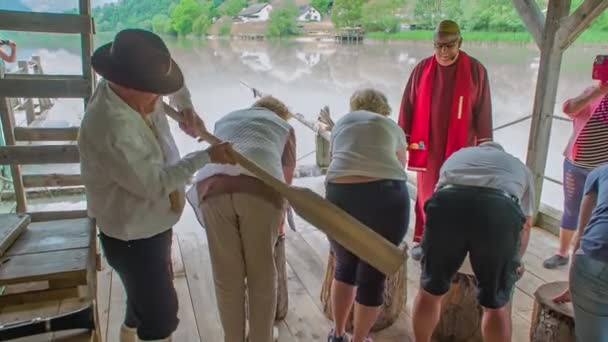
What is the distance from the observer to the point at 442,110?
2746mm

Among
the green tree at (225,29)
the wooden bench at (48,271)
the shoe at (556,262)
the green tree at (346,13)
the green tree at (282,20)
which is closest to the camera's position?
the wooden bench at (48,271)

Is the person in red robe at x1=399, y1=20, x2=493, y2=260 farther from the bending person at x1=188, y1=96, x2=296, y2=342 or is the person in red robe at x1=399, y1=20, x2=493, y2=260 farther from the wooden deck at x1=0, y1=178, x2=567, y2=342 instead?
the bending person at x1=188, y1=96, x2=296, y2=342

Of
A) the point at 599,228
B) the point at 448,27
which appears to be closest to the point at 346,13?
the point at 448,27

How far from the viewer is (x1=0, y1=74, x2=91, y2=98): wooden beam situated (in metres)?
2.30

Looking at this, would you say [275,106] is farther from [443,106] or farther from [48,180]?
[48,180]

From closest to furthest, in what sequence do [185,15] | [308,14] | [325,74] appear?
[185,15], [308,14], [325,74]

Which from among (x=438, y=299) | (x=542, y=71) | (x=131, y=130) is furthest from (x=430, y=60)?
(x=131, y=130)

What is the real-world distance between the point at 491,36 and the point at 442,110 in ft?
6.74

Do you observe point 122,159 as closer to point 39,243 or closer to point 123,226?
point 123,226

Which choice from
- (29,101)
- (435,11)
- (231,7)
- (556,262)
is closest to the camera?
(556,262)

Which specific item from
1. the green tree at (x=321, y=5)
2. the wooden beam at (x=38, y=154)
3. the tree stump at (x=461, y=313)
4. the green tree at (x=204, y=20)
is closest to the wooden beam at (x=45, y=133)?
the wooden beam at (x=38, y=154)

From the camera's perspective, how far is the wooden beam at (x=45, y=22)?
221cm

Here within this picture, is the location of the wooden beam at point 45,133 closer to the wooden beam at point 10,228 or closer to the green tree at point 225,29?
the wooden beam at point 10,228

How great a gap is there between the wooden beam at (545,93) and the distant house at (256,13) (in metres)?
4.45
